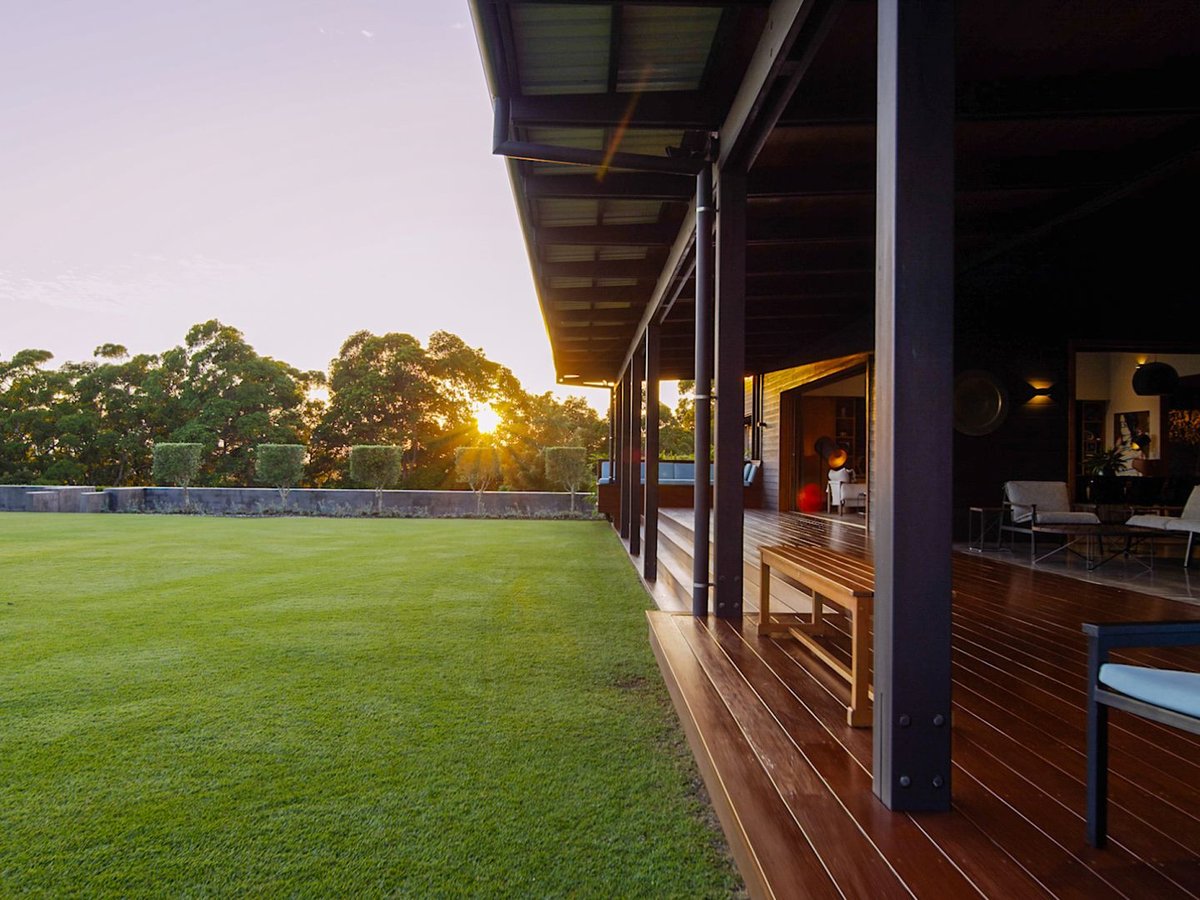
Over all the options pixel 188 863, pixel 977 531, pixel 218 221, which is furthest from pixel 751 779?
pixel 218 221

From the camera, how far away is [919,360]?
1.56m

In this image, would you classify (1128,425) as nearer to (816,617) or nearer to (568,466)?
(568,466)

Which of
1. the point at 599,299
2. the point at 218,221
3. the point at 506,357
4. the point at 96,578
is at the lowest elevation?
the point at 96,578

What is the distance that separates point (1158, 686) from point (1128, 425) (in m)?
13.1

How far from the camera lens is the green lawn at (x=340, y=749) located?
189cm

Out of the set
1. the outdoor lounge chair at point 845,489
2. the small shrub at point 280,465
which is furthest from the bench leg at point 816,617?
the small shrub at point 280,465

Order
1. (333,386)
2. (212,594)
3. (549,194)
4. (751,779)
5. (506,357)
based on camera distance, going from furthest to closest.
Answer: (506,357), (333,386), (212,594), (549,194), (751,779)

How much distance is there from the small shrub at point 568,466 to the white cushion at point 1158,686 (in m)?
14.2

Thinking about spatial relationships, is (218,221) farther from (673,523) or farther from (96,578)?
(673,523)

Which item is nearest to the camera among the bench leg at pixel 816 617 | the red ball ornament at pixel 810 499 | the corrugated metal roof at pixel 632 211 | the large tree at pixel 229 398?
the bench leg at pixel 816 617

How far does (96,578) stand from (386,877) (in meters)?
6.20

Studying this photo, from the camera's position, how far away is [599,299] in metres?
7.00

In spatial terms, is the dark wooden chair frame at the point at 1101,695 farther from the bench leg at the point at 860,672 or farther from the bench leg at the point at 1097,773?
the bench leg at the point at 860,672

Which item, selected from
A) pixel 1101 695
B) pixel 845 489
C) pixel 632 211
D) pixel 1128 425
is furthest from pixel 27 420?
pixel 1128 425
